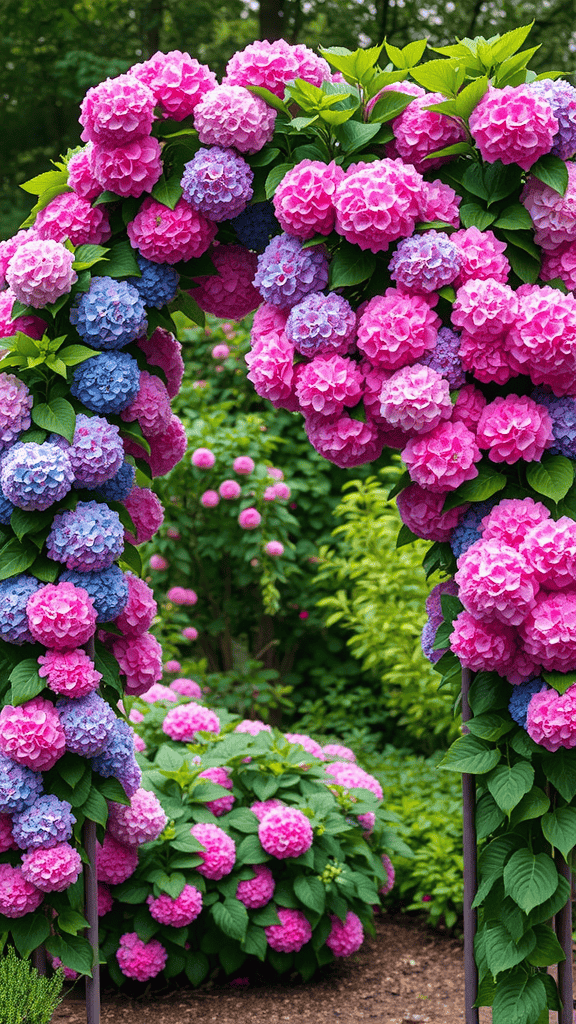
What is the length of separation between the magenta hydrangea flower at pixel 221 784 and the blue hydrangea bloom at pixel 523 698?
1.54 m

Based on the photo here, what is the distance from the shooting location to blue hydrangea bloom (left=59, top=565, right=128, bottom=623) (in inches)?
106

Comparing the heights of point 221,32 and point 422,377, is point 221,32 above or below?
below

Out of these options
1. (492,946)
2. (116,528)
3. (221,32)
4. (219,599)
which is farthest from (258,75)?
(221,32)

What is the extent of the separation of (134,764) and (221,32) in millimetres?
10148

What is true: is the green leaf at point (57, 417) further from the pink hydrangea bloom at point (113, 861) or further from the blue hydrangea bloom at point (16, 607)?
the pink hydrangea bloom at point (113, 861)

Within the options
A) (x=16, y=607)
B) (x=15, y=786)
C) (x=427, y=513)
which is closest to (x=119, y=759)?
(x=15, y=786)

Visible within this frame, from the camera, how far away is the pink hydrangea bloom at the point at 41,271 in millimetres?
2580

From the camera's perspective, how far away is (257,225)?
279cm

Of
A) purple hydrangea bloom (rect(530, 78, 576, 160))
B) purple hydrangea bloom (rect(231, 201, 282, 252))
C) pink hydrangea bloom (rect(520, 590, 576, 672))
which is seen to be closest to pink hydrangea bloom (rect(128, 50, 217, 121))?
purple hydrangea bloom (rect(231, 201, 282, 252))

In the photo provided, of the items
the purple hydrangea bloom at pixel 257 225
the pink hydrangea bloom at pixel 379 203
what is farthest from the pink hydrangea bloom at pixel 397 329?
the purple hydrangea bloom at pixel 257 225

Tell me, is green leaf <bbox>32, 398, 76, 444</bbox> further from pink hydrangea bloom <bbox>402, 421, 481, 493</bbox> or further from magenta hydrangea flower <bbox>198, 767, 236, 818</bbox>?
magenta hydrangea flower <bbox>198, 767, 236, 818</bbox>

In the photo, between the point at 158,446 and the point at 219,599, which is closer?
the point at 158,446

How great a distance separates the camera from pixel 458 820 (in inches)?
166

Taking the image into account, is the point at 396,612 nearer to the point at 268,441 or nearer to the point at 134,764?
the point at 268,441
